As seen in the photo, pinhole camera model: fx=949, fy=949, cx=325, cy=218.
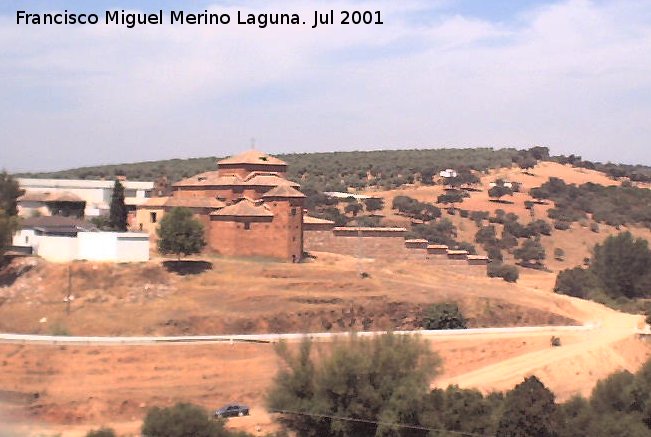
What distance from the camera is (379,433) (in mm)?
24500

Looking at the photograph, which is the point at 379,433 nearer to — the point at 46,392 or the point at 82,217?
the point at 46,392

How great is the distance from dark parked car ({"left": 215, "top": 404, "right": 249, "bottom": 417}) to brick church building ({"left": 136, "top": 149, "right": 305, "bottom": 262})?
1641 centimetres

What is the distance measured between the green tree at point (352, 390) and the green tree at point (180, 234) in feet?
59.1

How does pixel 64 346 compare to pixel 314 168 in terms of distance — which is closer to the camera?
pixel 64 346

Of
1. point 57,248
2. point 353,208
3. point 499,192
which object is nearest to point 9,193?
point 57,248

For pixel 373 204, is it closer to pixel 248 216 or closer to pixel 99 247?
pixel 248 216

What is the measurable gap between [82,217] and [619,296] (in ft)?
105

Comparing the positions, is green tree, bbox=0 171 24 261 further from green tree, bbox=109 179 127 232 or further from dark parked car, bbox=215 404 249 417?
dark parked car, bbox=215 404 249 417

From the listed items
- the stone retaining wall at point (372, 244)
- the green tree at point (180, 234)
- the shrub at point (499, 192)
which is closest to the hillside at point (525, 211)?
the shrub at point (499, 192)

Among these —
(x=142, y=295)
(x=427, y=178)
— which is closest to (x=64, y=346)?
(x=142, y=295)

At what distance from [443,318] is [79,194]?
27671 mm

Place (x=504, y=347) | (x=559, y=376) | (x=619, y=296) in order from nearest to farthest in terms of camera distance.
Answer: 1. (x=559, y=376)
2. (x=504, y=347)
3. (x=619, y=296)

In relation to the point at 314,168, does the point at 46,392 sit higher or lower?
lower

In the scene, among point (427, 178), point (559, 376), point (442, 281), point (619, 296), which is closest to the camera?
point (559, 376)
